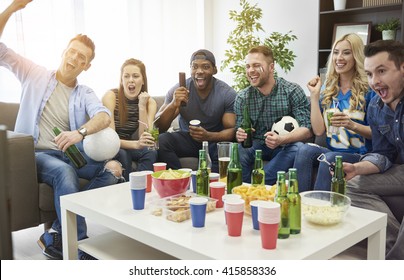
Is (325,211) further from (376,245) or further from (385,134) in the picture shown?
(385,134)

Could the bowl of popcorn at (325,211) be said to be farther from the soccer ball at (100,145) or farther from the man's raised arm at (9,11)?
the man's raised arm at (9,11)

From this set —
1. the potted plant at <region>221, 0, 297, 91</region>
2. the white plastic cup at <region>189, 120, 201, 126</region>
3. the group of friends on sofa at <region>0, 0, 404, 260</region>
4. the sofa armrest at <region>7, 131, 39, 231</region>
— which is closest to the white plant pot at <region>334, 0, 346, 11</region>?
the potted plant at <region>221, 0, 297, 91</region>

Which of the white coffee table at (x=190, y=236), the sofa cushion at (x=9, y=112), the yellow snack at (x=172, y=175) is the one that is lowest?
the white coffee table at (x=190, y=236)

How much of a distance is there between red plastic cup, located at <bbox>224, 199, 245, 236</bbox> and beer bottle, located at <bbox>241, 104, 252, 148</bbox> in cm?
139

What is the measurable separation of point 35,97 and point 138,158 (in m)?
0.69

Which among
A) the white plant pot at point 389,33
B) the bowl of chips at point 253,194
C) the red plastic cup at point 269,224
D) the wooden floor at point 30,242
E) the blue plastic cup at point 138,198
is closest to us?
the red plastic cup at point 269,224

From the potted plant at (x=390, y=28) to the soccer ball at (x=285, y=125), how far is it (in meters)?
1.46

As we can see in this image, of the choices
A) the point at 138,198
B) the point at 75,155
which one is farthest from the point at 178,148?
the point at 138,198

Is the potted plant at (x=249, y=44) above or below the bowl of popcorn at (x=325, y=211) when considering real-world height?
above

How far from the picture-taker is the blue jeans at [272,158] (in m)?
2.60

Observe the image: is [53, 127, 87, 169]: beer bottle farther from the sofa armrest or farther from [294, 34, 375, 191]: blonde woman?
[294, 34, 375, 191]: blonde woman

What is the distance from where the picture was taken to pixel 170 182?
1748 millimetres

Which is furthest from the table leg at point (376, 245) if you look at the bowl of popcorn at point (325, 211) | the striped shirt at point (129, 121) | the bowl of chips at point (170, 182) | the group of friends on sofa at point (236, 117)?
the striped shirt at point (129, 121)

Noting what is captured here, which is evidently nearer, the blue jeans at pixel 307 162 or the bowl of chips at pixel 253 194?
the bowl of chips at pixel 253 194
